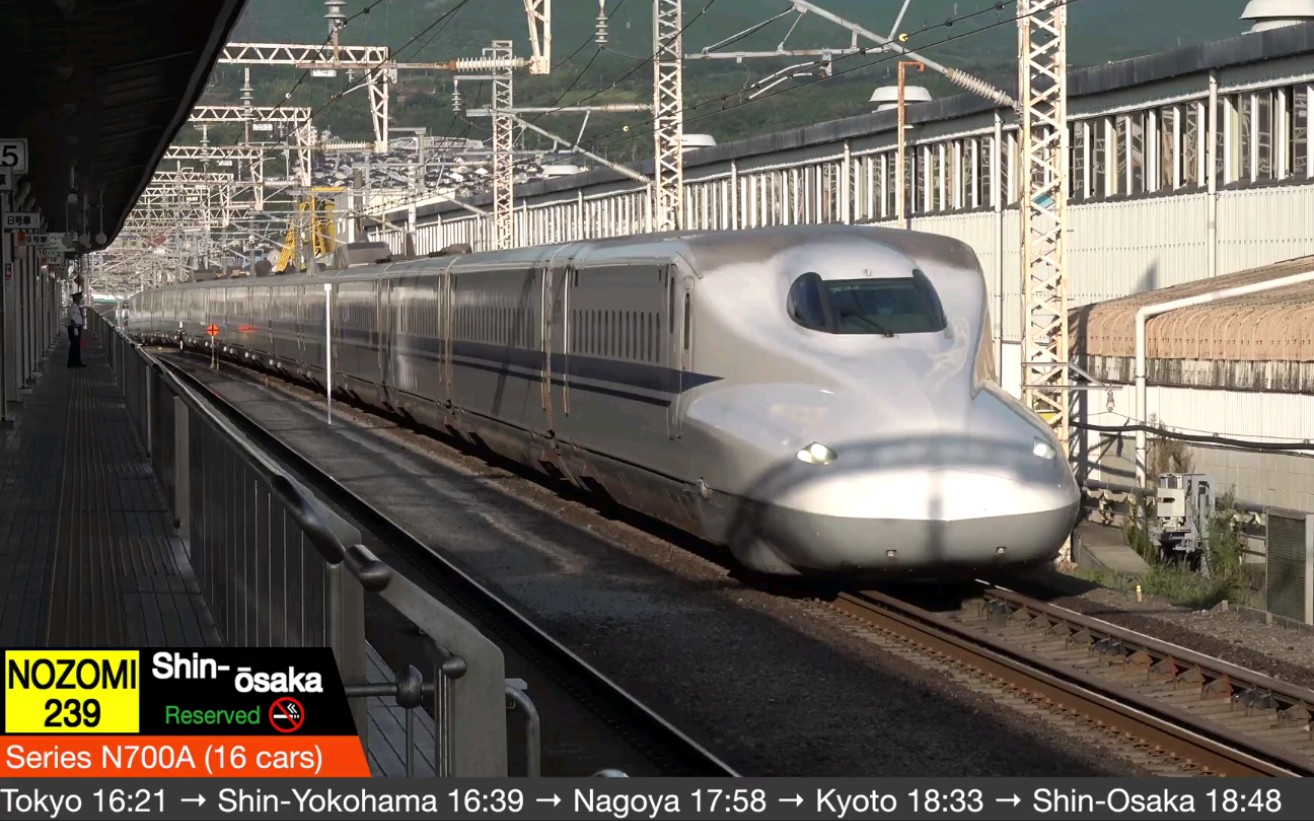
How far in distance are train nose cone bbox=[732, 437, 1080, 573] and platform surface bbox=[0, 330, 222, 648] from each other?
4237 mm

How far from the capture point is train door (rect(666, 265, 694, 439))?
1587cm

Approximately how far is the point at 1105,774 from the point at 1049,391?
1161 centimetres

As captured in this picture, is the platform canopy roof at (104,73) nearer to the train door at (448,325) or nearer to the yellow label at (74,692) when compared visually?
Result: the train door at (448,325)

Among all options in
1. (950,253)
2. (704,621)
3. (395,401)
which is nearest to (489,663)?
(704,621)

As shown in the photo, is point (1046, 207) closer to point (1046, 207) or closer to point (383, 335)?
point (1046, 207)

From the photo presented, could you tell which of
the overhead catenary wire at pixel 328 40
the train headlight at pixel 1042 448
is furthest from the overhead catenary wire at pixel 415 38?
the train headlight at pixel 1042 448

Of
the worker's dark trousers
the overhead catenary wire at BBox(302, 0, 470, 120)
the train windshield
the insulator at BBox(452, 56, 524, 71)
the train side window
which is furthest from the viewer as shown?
the worker's dark trousers

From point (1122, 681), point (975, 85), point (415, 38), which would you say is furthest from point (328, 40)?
point (1122, 681)

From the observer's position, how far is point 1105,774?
32.1 ft

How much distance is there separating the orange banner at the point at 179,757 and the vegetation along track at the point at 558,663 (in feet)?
16.4

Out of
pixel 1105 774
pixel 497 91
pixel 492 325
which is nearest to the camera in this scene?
pixel 1105 774

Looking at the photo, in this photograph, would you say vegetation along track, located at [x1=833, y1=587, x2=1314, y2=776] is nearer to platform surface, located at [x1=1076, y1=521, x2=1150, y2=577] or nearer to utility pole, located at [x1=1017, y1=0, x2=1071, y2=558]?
platform surface, located at [x1=1076, y1=521, x2=1150, y2=577]

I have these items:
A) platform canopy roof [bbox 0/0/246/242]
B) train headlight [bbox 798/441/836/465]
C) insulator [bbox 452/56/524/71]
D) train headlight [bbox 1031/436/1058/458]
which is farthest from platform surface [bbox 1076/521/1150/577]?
insulator [bbox 452/56/524/71]

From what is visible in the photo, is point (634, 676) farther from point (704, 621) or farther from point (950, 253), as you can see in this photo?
point (950, 253)
